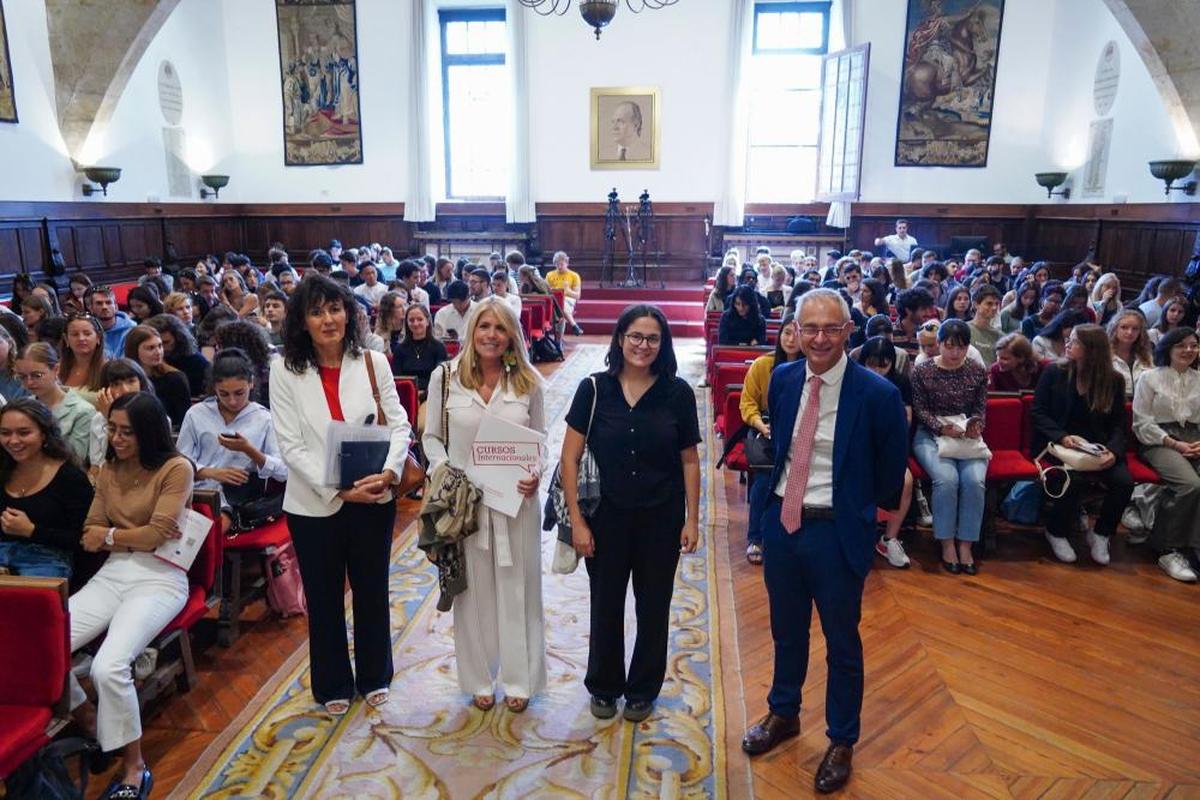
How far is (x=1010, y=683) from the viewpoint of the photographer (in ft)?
11.5

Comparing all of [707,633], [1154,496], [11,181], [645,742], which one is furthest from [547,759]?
[11,181]

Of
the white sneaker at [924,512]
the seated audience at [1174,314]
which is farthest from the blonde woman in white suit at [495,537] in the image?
the seated audience at [1174,314]

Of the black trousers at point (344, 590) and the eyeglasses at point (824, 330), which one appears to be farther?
the black trousers at point (344, 590)

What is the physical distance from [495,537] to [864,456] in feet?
4.49

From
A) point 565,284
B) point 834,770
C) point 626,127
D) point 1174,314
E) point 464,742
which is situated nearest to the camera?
point 834,770

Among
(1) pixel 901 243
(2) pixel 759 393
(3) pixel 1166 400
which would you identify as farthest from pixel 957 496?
(1) pixel 901 243

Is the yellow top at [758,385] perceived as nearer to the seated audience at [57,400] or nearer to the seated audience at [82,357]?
the seated audience at [57,400]

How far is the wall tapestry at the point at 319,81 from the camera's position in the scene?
14.9 m

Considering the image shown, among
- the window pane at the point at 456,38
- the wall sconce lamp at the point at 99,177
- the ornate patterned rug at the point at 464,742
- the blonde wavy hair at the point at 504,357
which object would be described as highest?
the window pane at the point at 456,38

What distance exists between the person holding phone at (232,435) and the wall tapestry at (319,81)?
1276 cm

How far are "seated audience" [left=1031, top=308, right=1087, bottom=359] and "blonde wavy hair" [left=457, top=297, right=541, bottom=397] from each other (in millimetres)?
4491

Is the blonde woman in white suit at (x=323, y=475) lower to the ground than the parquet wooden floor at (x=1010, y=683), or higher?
higher

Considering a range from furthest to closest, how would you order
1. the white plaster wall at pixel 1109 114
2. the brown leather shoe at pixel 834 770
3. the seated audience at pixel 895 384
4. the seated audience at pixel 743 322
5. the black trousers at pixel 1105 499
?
1. the white plaster wall at pixel 1109 114
2. the seated audience at pixel 743 322
3. the black trousers at pixel 1105 499
4. the seated audience at pixel 895 384
5. the brown leather shoe at pixel 834 770

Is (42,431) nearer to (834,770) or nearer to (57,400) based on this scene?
(57,400)
